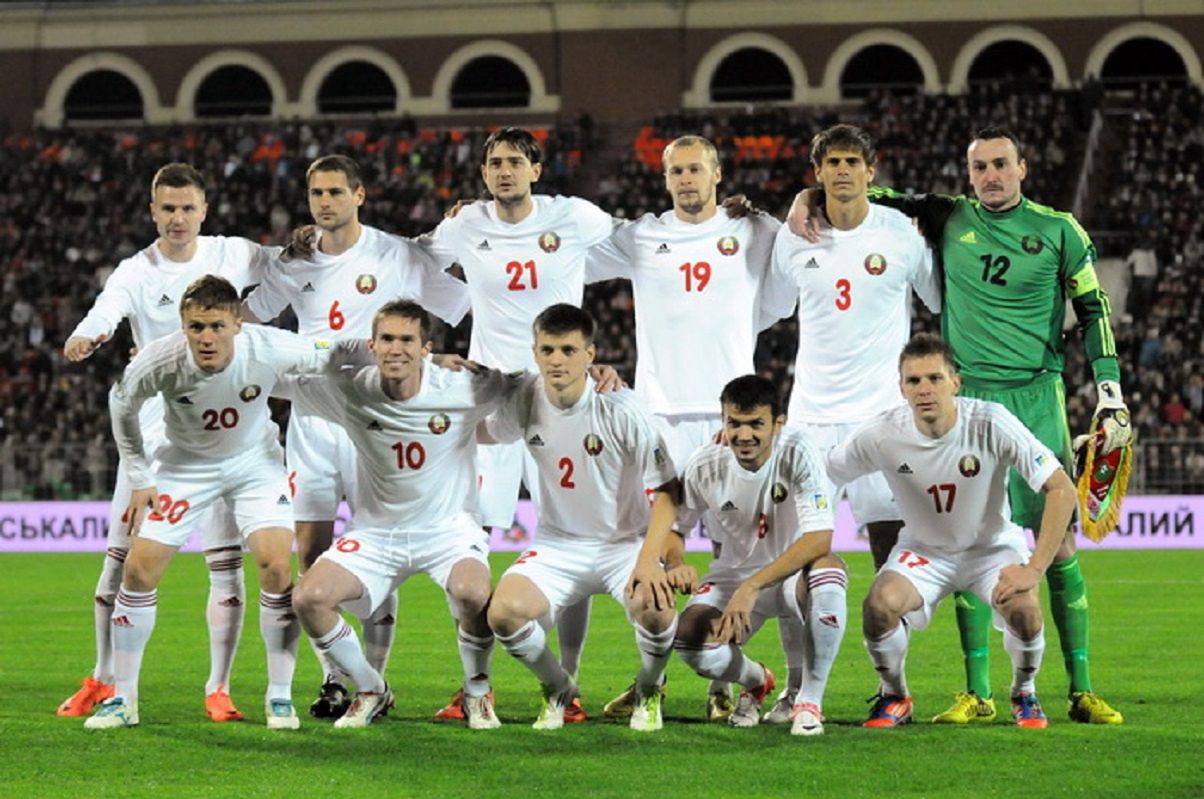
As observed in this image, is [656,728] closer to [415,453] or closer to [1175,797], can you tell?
[415,453]

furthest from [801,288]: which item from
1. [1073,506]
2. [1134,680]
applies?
[1134,680]

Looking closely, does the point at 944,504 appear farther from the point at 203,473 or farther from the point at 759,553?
the point at 203,473

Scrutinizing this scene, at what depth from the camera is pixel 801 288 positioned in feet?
26.2

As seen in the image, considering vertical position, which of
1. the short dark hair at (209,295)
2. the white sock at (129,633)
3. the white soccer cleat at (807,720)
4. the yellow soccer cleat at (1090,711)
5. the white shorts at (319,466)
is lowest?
the yellow soccer cleat at (1090,711)

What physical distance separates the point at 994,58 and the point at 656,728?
24833 millimetres

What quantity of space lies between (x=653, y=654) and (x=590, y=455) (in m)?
0.80

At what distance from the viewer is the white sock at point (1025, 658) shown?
23.4ft

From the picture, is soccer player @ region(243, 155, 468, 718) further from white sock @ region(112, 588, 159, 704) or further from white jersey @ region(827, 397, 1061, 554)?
white jersey @ region(827, 397, 1061, 554)

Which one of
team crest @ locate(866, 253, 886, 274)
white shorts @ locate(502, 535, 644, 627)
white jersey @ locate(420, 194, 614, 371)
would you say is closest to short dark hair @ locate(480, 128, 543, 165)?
white jersey @ locate(420, 194, 614, 371)

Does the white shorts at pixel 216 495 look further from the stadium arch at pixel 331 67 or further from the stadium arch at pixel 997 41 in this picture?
the stadium arch at pixel 331 67

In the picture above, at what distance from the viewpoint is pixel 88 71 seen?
32.2 meters

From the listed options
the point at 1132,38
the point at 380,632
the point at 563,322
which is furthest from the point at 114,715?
the point at 1132,38

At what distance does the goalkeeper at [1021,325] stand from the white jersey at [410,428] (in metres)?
1.87

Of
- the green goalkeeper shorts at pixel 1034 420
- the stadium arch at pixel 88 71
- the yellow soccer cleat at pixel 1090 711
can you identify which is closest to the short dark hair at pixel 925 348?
the green goalkeeper shorts at pixel 1034 420
